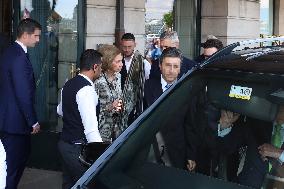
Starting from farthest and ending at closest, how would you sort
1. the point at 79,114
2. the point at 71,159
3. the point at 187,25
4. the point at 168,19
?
the point at 187,25
the point at 168,19
the point at 71,159
the point at 79,114

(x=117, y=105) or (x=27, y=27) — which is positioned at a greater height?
(x=27, y=27)

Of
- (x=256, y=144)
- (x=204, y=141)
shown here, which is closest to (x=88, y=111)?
(x=204, y=141)

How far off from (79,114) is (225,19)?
5.58 m

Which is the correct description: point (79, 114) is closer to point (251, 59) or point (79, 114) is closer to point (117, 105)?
point (117, 105)

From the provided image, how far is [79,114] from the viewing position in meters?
4.71

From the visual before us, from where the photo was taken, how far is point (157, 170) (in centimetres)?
297

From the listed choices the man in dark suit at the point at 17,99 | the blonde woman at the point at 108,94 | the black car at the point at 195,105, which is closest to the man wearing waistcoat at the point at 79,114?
the blonde woman at the point at 108,94

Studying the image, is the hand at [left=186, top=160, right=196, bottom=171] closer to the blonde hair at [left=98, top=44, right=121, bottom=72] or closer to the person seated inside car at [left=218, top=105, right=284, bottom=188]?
the person seated inside car at [left=218, top=105, right=284, bottom=188]

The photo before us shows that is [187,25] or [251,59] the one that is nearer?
[251,59]

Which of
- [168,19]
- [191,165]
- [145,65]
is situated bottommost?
[191,165]

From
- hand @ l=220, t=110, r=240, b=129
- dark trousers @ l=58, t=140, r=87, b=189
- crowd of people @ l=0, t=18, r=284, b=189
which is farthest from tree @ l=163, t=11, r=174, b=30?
hand @ l=220, t=110, r=240, b=129

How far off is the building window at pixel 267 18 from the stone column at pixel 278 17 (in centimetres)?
15

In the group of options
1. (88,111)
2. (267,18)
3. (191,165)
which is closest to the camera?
(191,165)

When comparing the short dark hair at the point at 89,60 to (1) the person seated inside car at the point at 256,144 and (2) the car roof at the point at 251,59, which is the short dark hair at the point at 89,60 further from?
(1) the person seated inside car at the point at 256,144
